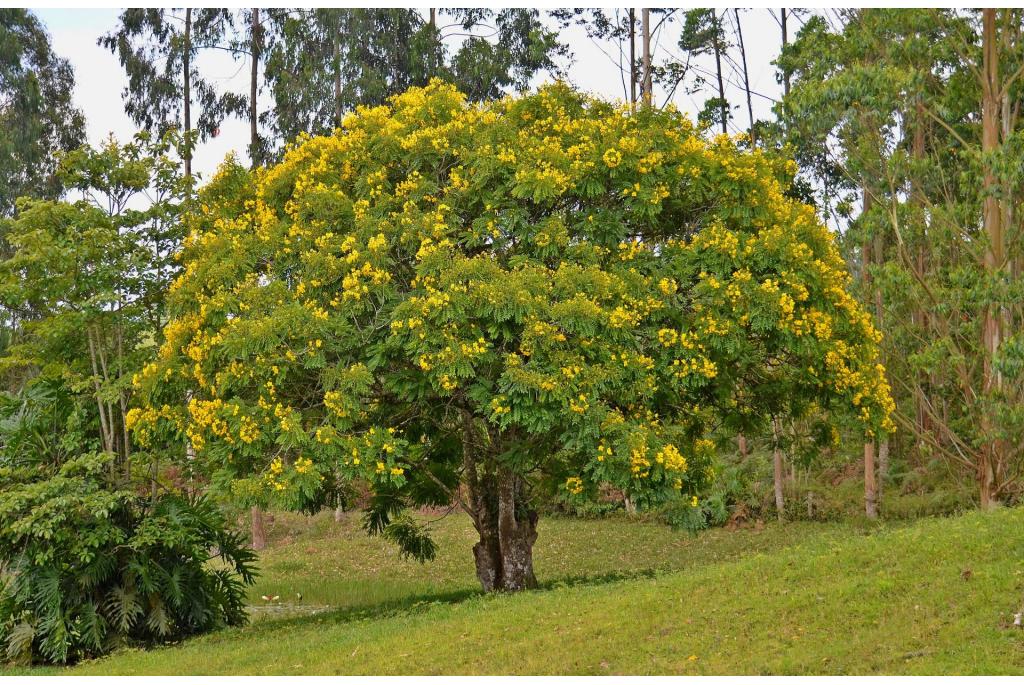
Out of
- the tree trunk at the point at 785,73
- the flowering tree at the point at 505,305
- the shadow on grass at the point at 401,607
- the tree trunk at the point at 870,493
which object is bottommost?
the shadow on grass at the point at 401,607

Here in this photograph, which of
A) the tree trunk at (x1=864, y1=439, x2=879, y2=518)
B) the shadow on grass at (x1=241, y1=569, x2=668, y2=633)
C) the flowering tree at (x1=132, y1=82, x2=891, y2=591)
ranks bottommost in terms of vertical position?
the shadow on grass at (x1=241, y1=569, x2=668, y2=633)

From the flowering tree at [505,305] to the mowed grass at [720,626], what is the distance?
166 cm

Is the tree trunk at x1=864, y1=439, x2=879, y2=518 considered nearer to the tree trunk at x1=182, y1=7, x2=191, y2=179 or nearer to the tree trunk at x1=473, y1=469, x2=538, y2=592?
the tree trunk at x1=473, y1=469, x2=538, y2=592

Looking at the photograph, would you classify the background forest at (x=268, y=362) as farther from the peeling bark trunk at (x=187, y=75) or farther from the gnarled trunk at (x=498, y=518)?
the peeling bark trunk at (x=187, y=75)

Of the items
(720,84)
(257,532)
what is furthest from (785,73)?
(257,532)

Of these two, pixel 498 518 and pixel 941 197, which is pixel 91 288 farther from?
pixel 941 197

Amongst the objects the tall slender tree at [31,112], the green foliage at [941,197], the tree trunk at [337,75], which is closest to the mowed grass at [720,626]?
the green foliage at [941,197]

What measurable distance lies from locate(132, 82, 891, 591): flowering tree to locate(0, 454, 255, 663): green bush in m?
1.02

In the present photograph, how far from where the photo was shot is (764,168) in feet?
47.4

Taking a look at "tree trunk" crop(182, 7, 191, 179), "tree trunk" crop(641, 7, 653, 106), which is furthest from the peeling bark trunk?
"tree trunk" crop(641, 7, 653, 106)

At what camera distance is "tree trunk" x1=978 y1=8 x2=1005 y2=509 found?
1669 centimetres

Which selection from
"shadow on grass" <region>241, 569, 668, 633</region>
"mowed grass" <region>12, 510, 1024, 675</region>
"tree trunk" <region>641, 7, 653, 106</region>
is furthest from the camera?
"tree trunk" <region>641, 7, 653, 106</region>

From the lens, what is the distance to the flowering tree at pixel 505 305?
12922mm

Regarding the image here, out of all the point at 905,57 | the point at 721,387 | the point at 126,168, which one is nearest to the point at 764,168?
the point at 721,387
